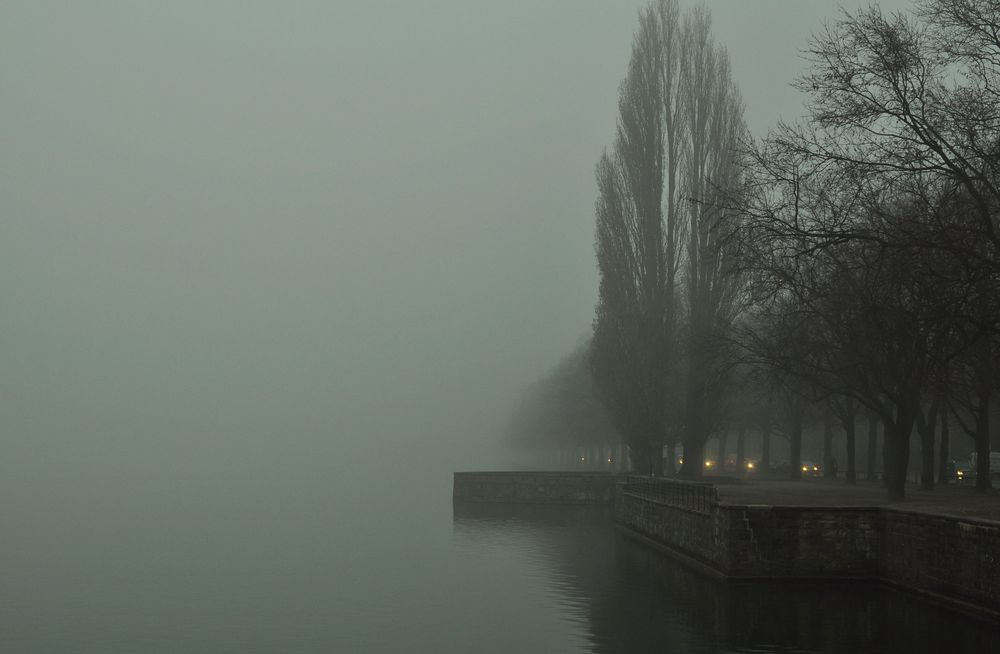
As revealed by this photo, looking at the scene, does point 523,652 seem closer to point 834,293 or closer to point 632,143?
point 834,293

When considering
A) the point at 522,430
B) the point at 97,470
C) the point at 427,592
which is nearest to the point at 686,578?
the point at 427,592

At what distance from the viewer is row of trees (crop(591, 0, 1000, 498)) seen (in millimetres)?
22984

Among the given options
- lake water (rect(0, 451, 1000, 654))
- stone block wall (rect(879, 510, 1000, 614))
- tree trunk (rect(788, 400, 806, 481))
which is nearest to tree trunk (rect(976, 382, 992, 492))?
lake water (rect(0, 451, 1000, 654))

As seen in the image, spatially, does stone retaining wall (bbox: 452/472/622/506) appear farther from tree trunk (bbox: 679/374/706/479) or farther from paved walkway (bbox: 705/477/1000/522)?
paved walkway (bbox: 705/477/1000/522)

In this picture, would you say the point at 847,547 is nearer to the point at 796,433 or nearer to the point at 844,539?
the point at 844,539

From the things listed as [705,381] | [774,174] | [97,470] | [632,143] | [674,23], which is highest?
[674,23]

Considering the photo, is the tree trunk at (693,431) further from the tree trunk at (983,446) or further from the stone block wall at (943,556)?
the stone block wall at (943,556)

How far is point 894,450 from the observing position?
34.6 m

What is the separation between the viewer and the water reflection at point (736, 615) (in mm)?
21281

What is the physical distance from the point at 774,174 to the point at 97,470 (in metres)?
117

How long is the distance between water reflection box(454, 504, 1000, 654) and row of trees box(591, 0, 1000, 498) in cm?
563

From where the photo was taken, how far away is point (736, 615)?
24406mm

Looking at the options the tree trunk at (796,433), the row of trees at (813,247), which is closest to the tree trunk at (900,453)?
the row of trees at (813,247)

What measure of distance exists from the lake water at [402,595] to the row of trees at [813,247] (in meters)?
6.39
